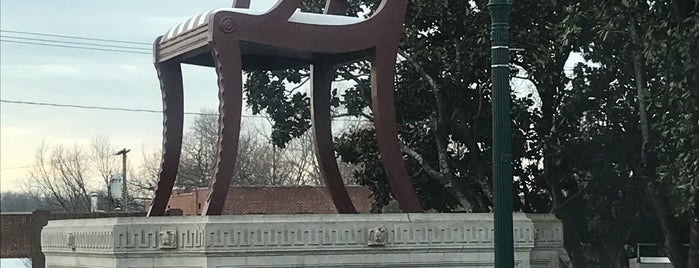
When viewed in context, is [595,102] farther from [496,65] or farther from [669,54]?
[496,65]

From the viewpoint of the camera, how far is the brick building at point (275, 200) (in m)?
→ 28.8

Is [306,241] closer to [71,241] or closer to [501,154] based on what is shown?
[501,154]

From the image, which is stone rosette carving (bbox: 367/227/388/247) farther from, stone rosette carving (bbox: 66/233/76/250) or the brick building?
the brick building

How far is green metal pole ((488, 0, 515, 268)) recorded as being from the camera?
269 inches

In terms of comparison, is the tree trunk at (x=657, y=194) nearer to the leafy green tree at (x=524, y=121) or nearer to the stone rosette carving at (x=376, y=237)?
the leafy green tree at (x=524, y=121)

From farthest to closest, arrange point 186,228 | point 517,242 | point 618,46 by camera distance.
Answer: point 618,46 < point 517,242 < point 186,228

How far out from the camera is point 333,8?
10469 mm

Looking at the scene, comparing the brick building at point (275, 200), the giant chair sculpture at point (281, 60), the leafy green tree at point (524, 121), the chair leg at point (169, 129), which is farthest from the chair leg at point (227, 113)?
the brick building at point (275, 200)

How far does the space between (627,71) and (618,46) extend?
675 mm

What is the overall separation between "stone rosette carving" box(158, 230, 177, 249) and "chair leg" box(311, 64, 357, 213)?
2080mm

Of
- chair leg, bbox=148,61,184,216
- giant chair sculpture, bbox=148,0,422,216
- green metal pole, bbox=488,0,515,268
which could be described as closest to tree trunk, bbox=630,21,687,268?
giant chair sculpture, bbox=148,0,422,216

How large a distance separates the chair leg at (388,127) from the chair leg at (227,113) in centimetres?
127

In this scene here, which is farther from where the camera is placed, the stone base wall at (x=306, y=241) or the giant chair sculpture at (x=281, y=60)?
the giant chair sculpture at (x=281, y=60)

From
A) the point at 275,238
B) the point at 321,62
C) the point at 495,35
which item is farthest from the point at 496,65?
the point at 321,62
